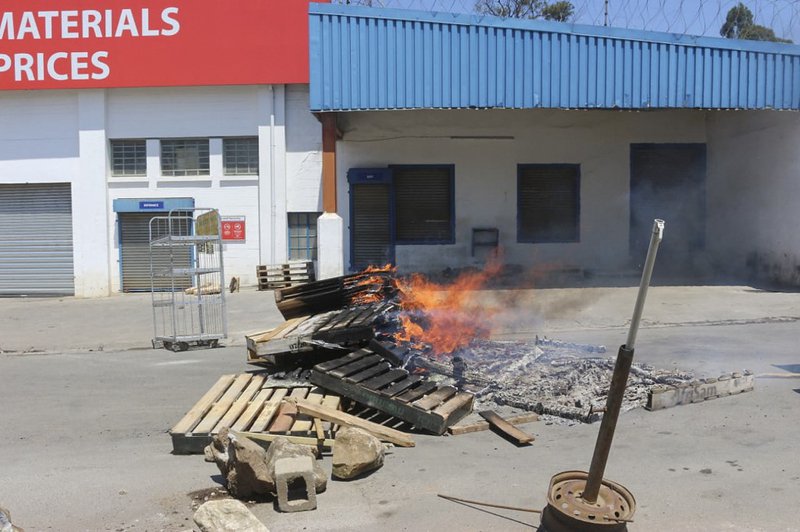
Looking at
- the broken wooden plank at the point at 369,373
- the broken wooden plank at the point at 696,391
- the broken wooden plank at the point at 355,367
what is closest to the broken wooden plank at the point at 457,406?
the broken wooden plank at the point at 369,373

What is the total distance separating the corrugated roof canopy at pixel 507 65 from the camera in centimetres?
1425

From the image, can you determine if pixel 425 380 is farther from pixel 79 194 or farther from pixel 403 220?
pixel 79 194

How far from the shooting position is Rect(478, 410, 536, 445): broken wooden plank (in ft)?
16.8

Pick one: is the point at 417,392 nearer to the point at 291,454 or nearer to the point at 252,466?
the point at 291,454

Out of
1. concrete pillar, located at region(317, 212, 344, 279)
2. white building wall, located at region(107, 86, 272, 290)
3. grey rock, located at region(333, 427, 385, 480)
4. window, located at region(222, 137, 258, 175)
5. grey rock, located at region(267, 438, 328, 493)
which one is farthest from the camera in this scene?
window, located at region(222, 137, 258, 175)

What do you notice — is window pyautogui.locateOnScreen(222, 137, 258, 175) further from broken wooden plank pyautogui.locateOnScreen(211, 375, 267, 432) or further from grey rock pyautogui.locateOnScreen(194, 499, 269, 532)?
grey rock pyautogui.locateOnScreen(194, 499, 269, 532)

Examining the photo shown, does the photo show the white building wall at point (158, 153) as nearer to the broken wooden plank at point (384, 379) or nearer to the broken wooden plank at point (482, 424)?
the broken wooden plank at point (384, 379)

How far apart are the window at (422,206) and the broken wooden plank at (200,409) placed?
36.3ft

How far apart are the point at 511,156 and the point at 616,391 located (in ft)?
49.8

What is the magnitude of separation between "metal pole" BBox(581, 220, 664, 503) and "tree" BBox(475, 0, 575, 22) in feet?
51.3

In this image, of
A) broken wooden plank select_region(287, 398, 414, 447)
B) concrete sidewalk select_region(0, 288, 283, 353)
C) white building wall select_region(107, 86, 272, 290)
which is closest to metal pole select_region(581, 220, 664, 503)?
broken wooden plank select_region(287, 398, 414, 447)

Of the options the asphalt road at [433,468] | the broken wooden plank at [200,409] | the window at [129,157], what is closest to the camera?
the asphalt road at [433,468]

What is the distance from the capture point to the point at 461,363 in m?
7.04

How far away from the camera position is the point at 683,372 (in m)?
7.08
